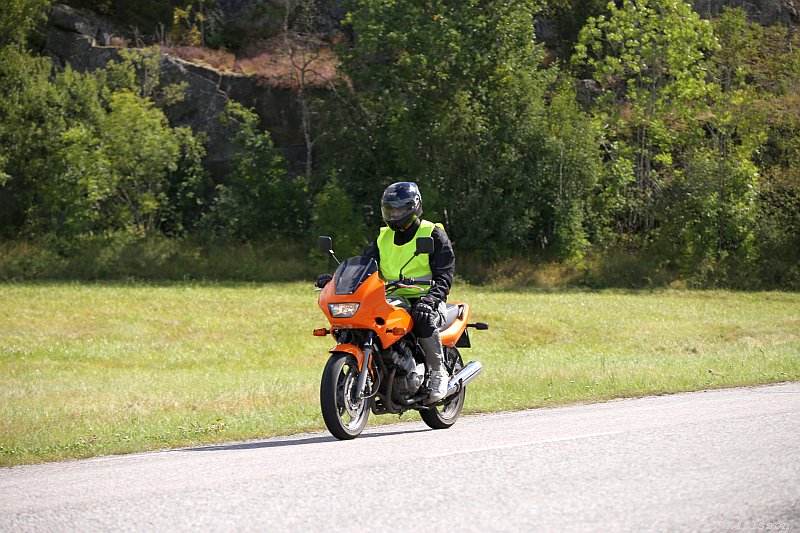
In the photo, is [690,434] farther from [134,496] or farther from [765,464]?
[134,496]

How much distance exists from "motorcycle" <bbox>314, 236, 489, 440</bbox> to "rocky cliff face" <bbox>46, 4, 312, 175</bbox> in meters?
38.9

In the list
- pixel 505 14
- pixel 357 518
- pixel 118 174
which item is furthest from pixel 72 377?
pixel 505 14

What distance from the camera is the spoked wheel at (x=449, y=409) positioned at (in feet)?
37.4

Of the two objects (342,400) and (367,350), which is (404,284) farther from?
(342,400)

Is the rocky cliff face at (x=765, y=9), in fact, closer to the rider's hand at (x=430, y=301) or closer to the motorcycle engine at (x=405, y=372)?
the rider's hand at (x=430, y=301)

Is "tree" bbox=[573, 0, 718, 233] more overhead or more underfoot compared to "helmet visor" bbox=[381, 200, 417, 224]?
more overhead

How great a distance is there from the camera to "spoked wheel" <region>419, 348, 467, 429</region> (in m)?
11.4

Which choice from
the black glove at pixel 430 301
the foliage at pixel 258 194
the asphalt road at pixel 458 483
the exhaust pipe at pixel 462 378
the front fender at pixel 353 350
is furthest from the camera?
the foliage at pixel 258 194

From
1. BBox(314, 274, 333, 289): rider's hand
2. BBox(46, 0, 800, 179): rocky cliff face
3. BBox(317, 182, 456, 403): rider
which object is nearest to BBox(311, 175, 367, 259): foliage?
BBox(46, 0, 800, 179): rocky cliff face

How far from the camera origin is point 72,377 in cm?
2152

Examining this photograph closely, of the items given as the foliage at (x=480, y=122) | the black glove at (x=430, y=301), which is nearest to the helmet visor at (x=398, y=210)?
the black glove at (x=430, y=301)

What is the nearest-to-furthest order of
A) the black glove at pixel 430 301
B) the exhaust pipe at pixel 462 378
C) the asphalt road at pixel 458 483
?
1. the asphalt road at pixel 458 483
2. the black glove at pixel 430 301
3. the exhaust pipe at pixel 462 378

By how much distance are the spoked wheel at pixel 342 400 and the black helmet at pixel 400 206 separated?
5.18 ft

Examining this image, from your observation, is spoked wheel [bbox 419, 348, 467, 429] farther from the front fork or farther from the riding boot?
the front fork
